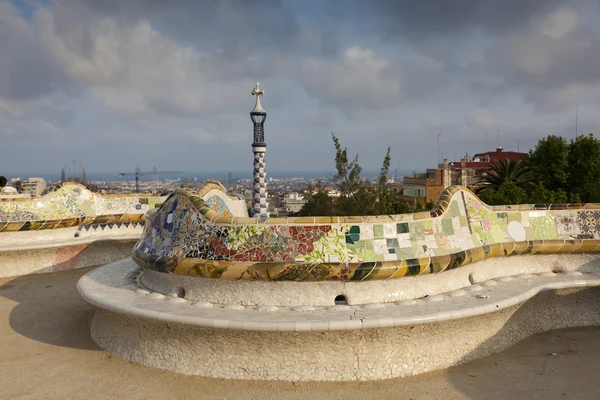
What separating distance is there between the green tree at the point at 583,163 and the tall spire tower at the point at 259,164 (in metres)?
16.7

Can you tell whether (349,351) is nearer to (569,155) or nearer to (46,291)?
(46,291)

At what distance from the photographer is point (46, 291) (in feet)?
35.7

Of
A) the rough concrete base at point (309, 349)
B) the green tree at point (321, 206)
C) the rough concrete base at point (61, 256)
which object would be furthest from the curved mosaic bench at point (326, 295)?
the green tree at point (321, 206)

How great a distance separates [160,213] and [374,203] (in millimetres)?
11447

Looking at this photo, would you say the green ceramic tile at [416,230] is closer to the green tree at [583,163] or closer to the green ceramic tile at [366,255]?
the green ceramic tile at [366,255]

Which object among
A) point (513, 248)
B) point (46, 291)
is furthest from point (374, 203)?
point (46, 291)

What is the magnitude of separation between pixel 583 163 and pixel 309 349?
23.1 meters

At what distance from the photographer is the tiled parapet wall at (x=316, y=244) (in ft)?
21.8

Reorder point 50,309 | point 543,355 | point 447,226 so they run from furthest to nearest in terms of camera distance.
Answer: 1. point 50,309
2. point 447,226
3. point 543,355

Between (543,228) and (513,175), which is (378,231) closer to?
(543,228)

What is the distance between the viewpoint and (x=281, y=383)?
19.8ft

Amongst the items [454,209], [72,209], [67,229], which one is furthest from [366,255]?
[72,209]

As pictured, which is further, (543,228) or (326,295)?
(543,228)

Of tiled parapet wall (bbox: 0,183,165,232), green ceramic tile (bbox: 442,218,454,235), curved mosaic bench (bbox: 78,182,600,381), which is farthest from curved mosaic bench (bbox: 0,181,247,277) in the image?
green ceramic tile (bbox: 442,218,454,235)
